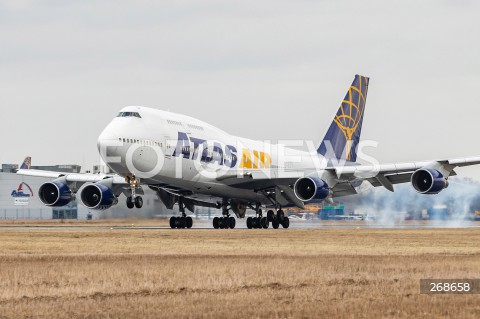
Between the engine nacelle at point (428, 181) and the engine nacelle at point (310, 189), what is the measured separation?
5.05 metres

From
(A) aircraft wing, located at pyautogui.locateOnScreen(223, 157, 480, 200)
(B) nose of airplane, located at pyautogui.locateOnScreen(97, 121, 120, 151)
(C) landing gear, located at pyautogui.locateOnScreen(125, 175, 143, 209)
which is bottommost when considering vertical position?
(C) landing gear, located at pyautogui.locateOnScreen(125, 175, 143, 209)

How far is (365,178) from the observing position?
5516cm

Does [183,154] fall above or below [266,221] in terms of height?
above

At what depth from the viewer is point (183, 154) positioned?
51.4 m

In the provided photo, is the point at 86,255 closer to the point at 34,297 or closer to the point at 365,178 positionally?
the point at 34,297


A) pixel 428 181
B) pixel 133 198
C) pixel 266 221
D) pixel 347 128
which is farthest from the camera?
pixel 347 128

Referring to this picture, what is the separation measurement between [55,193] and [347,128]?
2118 centimetres

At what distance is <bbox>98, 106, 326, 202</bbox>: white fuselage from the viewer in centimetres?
4825

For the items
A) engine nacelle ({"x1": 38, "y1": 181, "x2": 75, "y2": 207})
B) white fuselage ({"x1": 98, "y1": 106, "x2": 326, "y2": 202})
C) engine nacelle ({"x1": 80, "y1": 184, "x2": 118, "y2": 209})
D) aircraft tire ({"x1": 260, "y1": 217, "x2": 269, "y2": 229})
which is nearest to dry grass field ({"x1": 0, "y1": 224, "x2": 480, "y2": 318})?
white fuselage ({"x1": 98, "y1": 106, "x2": 326, "y2": 202})

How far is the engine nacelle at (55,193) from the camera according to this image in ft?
191

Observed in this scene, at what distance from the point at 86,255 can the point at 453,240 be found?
17.9m

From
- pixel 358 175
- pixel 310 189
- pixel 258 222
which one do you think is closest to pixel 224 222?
pixel 258 222

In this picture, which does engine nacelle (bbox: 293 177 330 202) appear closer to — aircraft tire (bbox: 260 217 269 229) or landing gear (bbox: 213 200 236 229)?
aircraft tire (bbox: 260 217 269 229)

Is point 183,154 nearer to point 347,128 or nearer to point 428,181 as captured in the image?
point 428,181
